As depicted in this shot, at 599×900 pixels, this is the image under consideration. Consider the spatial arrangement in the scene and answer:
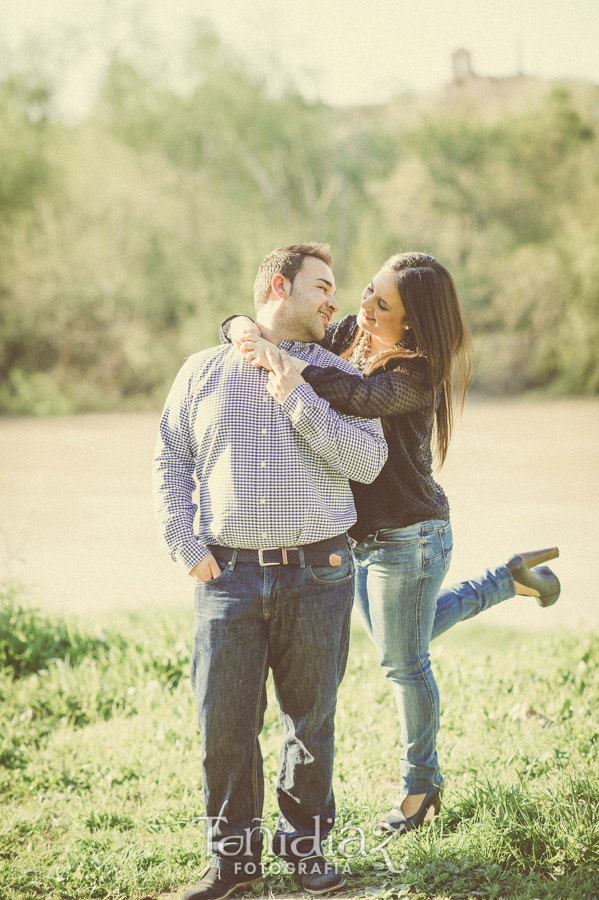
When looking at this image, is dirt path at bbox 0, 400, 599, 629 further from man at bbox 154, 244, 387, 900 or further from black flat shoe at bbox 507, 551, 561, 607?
man at bbox 154, 244, 387, 900

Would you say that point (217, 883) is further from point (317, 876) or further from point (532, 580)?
point (532, 580)

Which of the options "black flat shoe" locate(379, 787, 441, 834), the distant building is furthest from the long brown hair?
the distant building

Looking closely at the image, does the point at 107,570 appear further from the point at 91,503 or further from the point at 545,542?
the point at 545,542

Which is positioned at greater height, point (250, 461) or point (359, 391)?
point (359, 391)

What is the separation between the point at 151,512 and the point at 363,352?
321 inches

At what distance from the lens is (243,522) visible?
2354 mm

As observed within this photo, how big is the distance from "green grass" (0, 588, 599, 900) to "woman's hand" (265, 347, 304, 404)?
5.08ft

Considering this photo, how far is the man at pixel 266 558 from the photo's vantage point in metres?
2.37

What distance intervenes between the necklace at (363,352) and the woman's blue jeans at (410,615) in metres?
0.60

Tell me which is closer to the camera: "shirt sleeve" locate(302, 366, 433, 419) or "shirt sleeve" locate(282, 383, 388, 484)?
"shirt sleeve" locate(282, 383, 388, 484)

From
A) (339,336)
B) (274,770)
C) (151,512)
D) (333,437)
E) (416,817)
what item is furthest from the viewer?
(151,512)

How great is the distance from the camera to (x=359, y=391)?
8.10 feet

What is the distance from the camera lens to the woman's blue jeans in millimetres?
2721

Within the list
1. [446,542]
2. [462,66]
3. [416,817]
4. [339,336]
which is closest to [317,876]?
[416,817]
